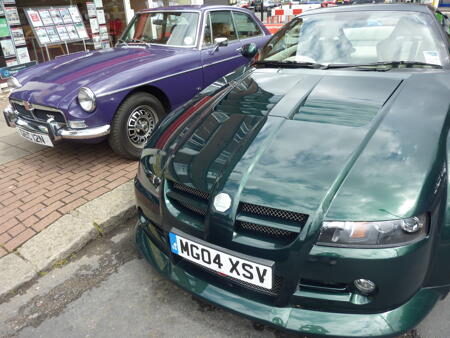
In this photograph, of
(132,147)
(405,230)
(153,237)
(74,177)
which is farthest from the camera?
(132,147)

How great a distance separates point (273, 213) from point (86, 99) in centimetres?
253

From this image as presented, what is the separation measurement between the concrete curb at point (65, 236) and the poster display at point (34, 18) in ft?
17.1

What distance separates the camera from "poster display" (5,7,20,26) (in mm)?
6501

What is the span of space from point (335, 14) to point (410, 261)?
7.80 feet

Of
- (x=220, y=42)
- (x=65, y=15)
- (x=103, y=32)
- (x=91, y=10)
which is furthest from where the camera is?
(x=103, y=32)

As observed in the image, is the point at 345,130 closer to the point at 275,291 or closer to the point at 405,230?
the point at 405,230

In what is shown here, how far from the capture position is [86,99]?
3.37 metres

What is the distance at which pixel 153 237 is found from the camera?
7.00ft

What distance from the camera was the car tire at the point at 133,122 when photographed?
12.1ft

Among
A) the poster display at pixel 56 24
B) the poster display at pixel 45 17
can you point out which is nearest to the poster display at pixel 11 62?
the poster display at pixel 56 24

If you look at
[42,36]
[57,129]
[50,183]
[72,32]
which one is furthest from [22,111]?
[72,32]

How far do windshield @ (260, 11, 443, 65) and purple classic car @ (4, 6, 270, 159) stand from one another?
2.12 feet

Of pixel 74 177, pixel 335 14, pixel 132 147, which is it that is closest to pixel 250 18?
pixel 335 14

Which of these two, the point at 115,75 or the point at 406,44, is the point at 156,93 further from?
the point at 406,44
